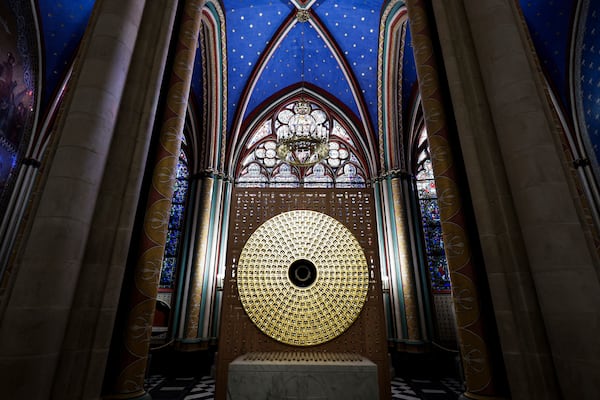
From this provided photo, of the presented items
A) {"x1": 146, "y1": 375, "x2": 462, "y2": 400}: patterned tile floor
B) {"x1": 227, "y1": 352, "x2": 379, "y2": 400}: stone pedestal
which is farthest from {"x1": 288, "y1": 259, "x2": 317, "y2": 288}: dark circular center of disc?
{"x1": 146, "y1": 375, "x2": 462, "y2": 400}: patterned tile floor

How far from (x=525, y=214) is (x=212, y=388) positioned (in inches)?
252

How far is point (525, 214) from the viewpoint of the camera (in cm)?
192

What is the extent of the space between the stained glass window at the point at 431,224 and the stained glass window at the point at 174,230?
823 cm

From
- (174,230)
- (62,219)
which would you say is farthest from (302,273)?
(174,230)

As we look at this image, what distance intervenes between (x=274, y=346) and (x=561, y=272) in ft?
9.03

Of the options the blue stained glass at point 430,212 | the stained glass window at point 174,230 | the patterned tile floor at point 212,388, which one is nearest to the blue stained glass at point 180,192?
the stained glass window at point 174,230

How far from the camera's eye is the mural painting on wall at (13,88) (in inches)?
221

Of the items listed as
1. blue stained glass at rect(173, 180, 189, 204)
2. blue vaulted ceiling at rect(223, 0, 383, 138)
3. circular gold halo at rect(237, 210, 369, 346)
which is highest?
blue vaulted ceiling at rect(223, 0, 383, 138)

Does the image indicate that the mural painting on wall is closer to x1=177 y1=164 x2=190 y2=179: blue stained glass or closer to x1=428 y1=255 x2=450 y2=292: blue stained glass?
x1=177 y1=164 x2=190 y2=179: blue stained glass

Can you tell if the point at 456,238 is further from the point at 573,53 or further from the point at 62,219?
the point at 573,53

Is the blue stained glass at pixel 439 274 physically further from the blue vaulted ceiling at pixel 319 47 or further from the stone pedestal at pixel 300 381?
the stone pedestal at pixel 300 381

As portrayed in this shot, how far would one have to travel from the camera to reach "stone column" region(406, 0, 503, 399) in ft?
7.07

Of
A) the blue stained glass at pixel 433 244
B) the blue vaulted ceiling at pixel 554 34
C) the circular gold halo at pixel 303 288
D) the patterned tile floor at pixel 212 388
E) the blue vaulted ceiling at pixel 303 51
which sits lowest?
the patterned tile floor at pixel 212 388

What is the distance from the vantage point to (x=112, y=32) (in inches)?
90.4
